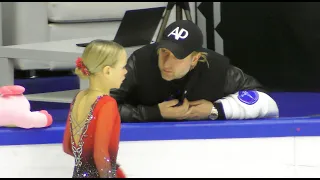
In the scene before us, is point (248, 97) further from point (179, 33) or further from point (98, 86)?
point (98, 86)

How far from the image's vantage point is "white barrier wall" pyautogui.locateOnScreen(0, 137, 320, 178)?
1547mm

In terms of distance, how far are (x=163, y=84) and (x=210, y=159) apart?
0.98 feet

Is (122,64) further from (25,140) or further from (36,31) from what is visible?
(36,31)

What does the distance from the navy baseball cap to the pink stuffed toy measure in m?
0.37

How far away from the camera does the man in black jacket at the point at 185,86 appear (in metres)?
1.66

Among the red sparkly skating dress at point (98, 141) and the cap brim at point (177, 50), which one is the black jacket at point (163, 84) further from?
the red sparkly skating dress at point (98, 141)

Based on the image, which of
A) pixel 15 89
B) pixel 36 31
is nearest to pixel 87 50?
pixel 15 89

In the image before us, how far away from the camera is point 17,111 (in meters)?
1.51

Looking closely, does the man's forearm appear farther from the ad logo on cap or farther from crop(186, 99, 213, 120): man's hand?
the ad logo on cap

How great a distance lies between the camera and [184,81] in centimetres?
176

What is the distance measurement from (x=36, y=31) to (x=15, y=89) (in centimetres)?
192

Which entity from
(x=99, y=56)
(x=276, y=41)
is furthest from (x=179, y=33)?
(x=276, y=41)

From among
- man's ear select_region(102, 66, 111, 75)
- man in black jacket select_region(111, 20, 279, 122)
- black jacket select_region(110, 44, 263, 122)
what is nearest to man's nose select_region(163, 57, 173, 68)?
man in black jacket select_region(111, 20, 279, 122)

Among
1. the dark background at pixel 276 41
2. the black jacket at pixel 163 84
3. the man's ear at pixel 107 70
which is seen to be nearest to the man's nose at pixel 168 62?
the black jacket at pixel 163 84
